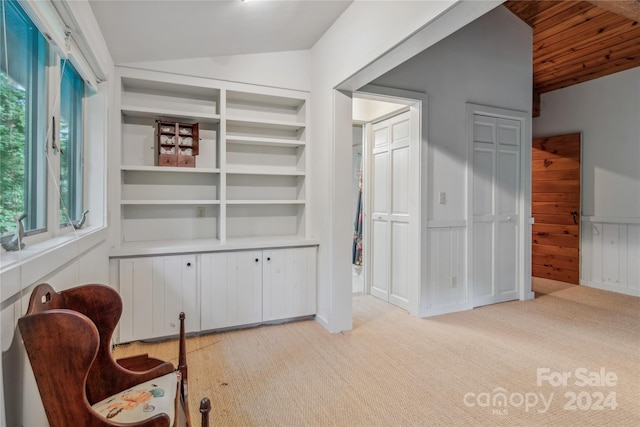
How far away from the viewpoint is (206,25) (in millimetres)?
2414

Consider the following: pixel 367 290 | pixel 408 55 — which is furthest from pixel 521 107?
pixel 367 290

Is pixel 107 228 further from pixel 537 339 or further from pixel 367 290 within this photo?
pixel 537 339

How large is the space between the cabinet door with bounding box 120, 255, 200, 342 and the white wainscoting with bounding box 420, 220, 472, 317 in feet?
7.11

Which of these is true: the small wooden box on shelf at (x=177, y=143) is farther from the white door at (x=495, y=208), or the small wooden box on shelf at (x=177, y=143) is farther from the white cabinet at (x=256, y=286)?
the white door at (x=495, y=208)

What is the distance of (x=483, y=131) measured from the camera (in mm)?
3736

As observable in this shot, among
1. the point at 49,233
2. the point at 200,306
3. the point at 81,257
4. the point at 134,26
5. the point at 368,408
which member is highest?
the point at 134,26

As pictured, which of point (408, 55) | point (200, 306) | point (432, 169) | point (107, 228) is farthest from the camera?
point (432, 169)

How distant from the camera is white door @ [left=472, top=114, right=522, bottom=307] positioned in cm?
371

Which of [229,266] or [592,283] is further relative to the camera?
[592,283]

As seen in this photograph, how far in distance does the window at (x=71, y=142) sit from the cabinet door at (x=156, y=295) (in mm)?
674

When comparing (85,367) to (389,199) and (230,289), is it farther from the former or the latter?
(389,199)

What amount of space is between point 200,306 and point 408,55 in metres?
2.43

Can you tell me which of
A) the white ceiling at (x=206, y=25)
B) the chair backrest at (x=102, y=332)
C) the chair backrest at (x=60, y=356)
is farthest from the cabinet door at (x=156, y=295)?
the chair backrest at (x=60, y=356)

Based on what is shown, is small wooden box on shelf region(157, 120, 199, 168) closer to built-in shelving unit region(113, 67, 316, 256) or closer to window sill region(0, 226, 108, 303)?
built-in shelving unit region(113, 67, 316, 256)
